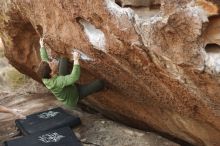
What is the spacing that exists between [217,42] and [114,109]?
245 centimetres

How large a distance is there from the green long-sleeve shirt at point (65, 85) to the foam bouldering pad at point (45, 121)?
0.44 meters

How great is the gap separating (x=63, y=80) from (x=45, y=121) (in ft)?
3.59

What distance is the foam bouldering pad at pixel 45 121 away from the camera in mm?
5215

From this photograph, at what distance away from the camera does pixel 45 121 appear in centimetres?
541

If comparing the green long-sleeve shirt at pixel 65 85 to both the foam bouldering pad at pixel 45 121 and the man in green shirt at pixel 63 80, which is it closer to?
the man in green shirt at pixel 63 80

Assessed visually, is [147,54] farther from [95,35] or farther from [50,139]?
[50,139]

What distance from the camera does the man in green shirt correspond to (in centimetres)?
451

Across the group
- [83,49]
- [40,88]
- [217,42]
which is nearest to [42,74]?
[83,49]

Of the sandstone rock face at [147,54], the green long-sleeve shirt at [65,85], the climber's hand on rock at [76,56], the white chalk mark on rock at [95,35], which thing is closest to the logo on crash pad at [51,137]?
the green long-sleeve shirt at [65,85]

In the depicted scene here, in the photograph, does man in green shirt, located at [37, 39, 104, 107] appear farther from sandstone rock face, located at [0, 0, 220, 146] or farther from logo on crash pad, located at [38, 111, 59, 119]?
logo on crash pad, located at [38, 111, 59, 119]

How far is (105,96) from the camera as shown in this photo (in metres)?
5.35

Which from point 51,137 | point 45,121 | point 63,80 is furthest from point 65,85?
point 45,121

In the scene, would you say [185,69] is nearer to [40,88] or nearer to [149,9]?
[149,9]

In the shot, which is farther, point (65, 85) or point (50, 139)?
point (50, 139)
